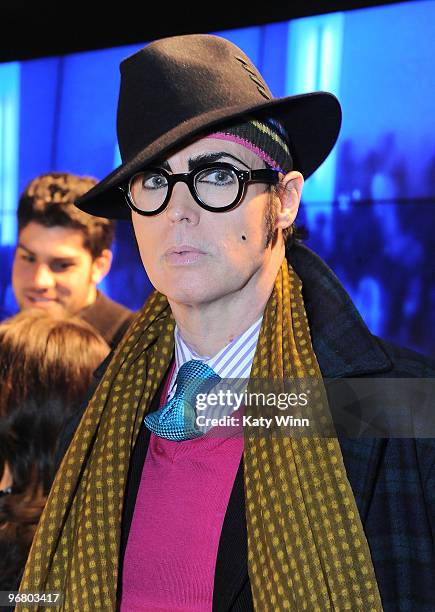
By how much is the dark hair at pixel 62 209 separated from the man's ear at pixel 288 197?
5.37 ft

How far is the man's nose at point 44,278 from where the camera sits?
3.26 meters

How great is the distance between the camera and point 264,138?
161 cm

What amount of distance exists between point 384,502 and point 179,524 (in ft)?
1.22

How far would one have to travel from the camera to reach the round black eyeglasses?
154cm

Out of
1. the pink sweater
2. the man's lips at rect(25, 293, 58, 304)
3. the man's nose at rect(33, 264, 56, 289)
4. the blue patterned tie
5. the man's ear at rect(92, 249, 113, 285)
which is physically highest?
the man's ear at rect(92, 249, 113, 285)

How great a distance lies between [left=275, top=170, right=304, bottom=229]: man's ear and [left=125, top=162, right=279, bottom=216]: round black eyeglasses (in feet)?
0.29

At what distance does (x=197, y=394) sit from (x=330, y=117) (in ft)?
2.05

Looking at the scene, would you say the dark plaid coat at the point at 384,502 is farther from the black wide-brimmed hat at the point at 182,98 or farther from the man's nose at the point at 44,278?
the man's nose at the point at 44,278

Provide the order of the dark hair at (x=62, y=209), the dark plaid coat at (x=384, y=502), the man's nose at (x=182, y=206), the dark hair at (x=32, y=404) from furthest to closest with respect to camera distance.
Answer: the dark hair at (x=62, y=209) → the dark hair at (x=32, y=404) → the man's nose at (x=182, y=206) → the dark plaid coat at (x=384, y=502)

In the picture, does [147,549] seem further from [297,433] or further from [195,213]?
[195,213]

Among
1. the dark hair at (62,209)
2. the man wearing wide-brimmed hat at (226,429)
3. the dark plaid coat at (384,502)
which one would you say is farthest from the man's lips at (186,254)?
the dark hair at (62,209)

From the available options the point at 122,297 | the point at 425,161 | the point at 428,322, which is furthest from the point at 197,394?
the point at 122,297

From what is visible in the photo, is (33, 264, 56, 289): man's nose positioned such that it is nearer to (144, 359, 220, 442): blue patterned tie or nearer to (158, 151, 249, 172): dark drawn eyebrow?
(144, 359, 220, 442): blue patterned tie

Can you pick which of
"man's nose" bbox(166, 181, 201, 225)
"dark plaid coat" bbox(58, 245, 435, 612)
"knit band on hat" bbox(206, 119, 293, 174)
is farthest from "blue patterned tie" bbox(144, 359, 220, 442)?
"knit band on hat" bbox(206, 119, 293, 174)
